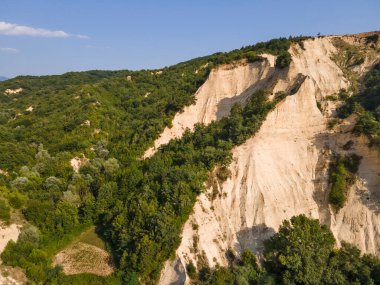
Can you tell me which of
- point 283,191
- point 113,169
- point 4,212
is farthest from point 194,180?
point 4,212

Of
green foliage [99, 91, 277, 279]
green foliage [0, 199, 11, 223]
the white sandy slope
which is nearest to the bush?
the white sandy slope

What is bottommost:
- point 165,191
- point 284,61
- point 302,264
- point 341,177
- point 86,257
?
point 86,257

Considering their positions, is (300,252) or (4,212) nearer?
(300,252)

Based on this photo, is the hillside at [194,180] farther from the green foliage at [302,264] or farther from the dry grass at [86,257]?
the green foliage at [302,264]

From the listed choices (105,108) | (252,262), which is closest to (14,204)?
(252,262)

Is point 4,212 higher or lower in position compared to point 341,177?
lower

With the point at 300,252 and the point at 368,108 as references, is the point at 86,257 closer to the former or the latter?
the point at 300,252

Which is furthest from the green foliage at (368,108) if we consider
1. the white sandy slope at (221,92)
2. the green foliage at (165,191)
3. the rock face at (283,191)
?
the white sandy slope at (221,92)
